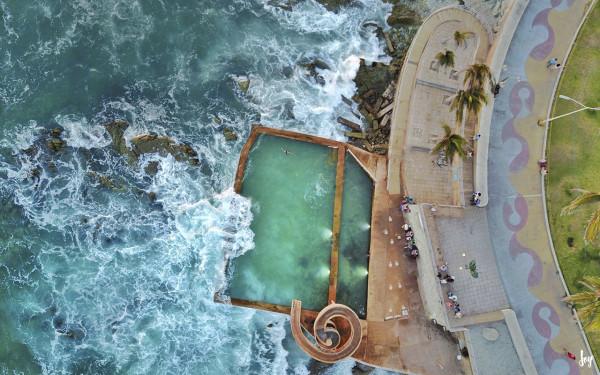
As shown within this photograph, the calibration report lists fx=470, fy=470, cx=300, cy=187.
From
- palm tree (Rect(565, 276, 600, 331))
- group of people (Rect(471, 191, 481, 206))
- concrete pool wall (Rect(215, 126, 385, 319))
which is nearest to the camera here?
palm tree (Rect(565, 276, 600, 331))

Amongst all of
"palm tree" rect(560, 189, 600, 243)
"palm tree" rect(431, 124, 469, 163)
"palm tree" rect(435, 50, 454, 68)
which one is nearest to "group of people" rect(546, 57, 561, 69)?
"palm tree" rect(435, 50, 454, 68)

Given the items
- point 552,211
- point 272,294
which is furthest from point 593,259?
point 272,294

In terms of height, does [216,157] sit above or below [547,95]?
below

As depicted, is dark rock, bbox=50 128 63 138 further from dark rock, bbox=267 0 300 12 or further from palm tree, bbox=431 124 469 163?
palm tree, bbox=431 124 469 163

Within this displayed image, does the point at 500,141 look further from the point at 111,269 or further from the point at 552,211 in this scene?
the point at 111,269

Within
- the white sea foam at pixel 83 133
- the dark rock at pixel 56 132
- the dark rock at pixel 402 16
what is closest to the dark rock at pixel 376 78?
the dark rock at pixel 402 16

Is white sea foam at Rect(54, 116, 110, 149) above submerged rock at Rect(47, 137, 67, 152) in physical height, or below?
above

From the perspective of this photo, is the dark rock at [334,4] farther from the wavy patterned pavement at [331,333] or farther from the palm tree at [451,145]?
the wavy patterned pavement at [331,333]
